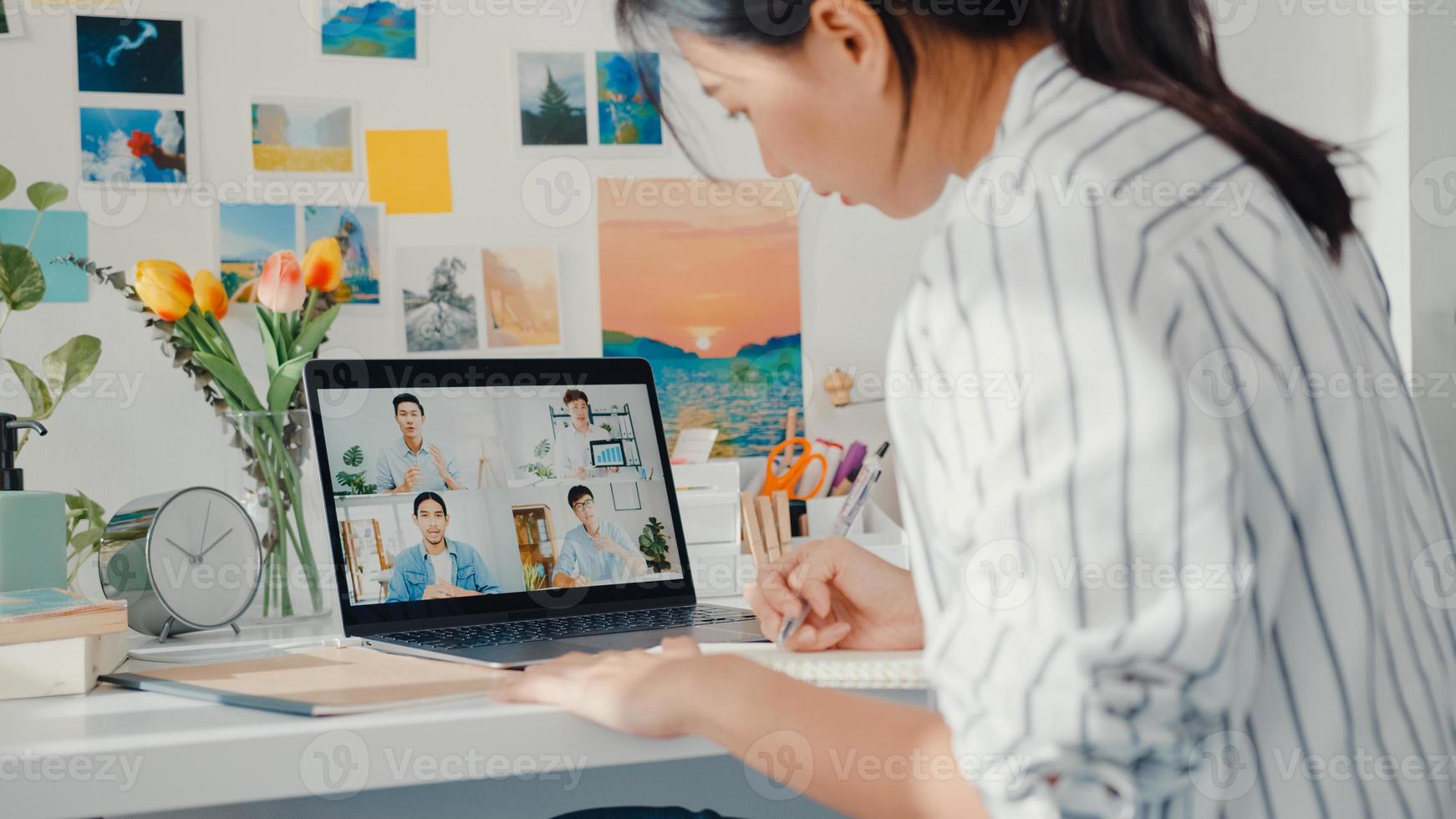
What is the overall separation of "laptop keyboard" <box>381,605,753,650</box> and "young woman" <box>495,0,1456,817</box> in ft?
1.41

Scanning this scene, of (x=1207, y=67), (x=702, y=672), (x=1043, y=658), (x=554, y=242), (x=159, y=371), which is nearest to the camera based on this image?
(x=1043, y=658)

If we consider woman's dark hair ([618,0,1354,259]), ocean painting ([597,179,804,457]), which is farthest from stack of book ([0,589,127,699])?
ocean painting ([597,179,804,457])

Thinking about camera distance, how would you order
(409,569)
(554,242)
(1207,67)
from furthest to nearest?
1. (554,242)
2. (409,569)
3. (1207,67)

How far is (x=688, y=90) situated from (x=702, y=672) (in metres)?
0.93

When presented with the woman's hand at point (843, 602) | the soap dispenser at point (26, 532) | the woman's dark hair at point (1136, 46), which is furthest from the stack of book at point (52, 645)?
the woman's dark hair at point (1136, 46)

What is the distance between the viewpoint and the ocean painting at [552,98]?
134 centimetres

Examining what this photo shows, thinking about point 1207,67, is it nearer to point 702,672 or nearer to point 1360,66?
point 702,672

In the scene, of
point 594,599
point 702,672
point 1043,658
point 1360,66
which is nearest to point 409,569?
point 594,599

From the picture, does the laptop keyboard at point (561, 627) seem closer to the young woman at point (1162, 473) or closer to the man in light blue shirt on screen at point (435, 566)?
the man in light blue shirt on screen at point (435, 566)

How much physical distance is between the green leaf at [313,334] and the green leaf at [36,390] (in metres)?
0.24

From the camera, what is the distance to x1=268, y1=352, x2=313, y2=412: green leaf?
1.13m

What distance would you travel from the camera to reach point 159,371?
1232 mm

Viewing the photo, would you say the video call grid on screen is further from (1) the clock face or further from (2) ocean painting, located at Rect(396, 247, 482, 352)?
(2) ocean painting, located at Rect(396, 247, 482, 352)

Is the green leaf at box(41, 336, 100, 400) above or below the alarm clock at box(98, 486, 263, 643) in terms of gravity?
above
